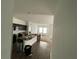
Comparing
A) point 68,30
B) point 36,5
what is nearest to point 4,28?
point 68,30

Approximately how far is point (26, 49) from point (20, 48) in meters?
0.72

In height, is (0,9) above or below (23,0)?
below

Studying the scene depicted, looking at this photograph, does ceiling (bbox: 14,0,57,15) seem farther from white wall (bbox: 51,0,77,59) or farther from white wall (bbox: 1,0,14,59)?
white wall (bbox: 1,0,14,59)

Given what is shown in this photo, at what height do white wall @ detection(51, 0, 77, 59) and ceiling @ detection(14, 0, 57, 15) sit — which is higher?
ceiling @ detection(14, 0, 57, 15)

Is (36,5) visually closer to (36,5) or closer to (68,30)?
(36,5)

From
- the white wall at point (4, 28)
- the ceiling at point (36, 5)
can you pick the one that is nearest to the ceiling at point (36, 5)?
the ceiling at point (36, 5)

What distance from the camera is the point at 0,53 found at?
999 mm

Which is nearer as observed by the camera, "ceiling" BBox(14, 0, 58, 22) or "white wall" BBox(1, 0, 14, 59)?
"white wall" BBox(1, 0, 14, 59)

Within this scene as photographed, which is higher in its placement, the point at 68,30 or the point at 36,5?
the point at 36,5

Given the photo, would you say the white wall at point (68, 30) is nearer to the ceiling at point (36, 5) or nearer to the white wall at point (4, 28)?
the white wall at point (4, 28)

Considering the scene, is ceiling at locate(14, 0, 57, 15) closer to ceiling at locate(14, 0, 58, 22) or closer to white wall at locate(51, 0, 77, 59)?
ceiling at locate(14, 0, 58, 22)

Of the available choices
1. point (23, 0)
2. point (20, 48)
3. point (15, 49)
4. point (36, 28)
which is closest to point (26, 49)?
point (20, 48)

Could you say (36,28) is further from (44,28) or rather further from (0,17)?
(0,17)

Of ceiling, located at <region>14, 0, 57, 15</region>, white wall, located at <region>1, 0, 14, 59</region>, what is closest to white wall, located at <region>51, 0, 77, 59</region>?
white wall, located at <region>1, 0, 14, 59</region>
